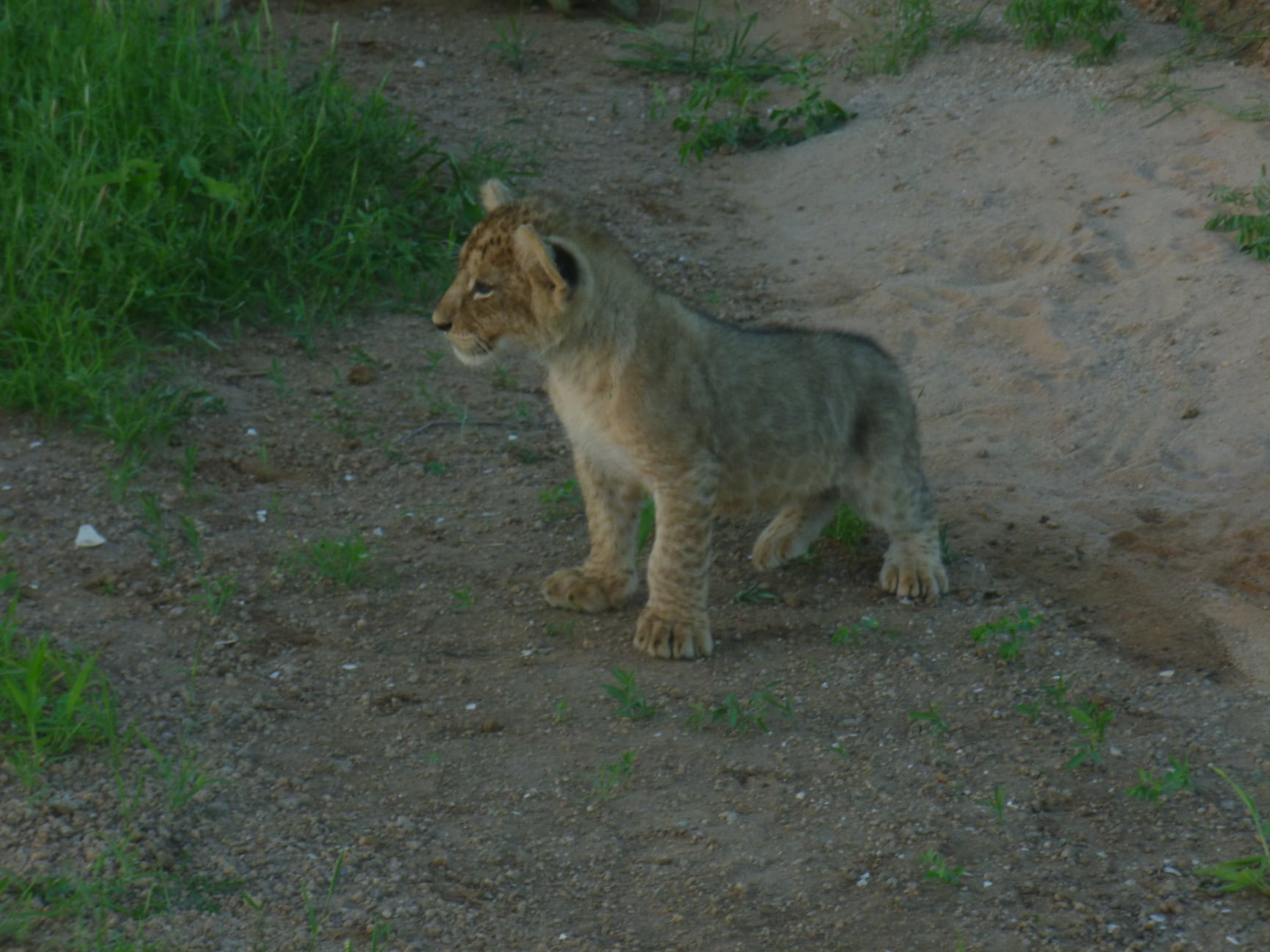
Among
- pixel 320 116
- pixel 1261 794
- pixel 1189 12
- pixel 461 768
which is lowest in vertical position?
pixel 461 768

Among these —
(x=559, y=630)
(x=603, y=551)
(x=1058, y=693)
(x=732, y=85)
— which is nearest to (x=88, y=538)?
(x=559, y=630)

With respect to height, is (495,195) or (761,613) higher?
(495,195)

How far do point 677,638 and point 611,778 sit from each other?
85cm

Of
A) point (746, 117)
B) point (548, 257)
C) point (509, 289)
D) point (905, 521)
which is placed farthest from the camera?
point (746, 117)

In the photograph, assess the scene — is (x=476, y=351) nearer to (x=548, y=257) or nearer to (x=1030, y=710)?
(x=548, y=257)

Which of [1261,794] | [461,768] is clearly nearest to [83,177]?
[461,768]

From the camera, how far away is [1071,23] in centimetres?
1009

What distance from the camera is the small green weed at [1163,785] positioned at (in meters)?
4.61

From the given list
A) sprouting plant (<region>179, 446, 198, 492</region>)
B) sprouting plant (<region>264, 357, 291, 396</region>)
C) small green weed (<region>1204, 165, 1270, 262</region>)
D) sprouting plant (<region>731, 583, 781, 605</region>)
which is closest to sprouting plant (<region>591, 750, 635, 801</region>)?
sprouting plant (<region>731, 583, 781, 605</region>)

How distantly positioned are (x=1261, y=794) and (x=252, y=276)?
191 inches

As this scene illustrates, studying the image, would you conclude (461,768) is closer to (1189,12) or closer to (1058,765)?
(1058,765)

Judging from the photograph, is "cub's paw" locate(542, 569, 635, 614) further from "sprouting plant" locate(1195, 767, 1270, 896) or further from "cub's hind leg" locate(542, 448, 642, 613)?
"sprouting plant" locate(1195, 767, 1270, 896)

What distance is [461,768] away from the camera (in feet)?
15.5

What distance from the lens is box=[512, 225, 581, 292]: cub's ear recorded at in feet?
16.8
